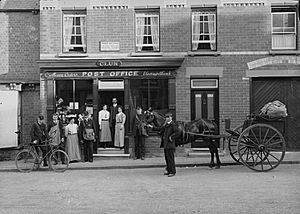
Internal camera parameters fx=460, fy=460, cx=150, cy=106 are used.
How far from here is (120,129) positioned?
1711 cm

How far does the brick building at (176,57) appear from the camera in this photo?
56.1ft

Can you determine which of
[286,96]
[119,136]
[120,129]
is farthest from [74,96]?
[286,96]

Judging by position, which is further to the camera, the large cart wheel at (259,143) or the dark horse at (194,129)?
the dark horse at (194,129)

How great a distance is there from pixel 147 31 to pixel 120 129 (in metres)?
3.85

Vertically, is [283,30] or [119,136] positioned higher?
[283,30]

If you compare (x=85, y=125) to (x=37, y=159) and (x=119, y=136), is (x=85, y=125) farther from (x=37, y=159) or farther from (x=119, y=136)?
(x=37, y=159)

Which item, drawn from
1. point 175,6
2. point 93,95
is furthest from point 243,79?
point 93,95

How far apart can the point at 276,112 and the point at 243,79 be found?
401 centimetres

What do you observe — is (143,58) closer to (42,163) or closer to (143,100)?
(143,100)

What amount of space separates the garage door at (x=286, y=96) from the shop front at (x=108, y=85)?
3.09 meters

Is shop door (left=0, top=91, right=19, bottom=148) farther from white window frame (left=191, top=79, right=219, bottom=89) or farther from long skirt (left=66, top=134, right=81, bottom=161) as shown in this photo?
white window frame (left=191, top=79, right=219, bottom=89)

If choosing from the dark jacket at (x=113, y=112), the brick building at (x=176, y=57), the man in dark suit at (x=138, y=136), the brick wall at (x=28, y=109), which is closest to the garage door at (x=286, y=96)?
the brick building at (x=176, y=57)

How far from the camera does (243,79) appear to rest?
17.1m

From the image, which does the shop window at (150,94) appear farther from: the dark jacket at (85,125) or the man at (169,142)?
the man at (169,142)
